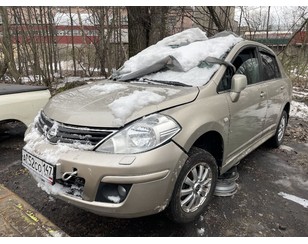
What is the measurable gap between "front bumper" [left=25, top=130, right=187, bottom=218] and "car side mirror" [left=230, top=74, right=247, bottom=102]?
1.05 m

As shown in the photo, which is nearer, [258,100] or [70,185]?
[70,185]

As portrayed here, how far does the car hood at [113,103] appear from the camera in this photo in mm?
2156

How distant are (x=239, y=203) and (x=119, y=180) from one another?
61.3 inches

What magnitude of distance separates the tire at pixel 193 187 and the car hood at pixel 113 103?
1.58 feet

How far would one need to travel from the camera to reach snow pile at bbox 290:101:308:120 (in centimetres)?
688

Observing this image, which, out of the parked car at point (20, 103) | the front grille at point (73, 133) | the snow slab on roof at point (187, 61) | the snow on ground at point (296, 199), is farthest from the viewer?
the parked car at point (20, 103)

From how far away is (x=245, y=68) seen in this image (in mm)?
3293

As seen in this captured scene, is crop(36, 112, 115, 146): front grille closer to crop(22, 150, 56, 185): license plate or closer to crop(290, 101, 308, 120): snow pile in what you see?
crop(22, 150, 56, 185): license plate

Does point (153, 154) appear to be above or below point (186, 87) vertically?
below

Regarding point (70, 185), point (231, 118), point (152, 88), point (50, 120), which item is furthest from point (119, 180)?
point (231, 118)

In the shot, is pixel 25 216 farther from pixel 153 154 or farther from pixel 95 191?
pixel 153 154

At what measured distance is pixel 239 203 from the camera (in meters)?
2.95

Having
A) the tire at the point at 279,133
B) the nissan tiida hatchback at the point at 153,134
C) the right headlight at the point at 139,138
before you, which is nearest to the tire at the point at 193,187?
the nissan tiida hatchback at the point at 153,134

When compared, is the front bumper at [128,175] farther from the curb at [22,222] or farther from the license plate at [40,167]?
the curb at [22,222]
